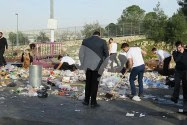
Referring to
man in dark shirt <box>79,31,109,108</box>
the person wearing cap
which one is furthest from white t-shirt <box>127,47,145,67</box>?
the person wearing cap

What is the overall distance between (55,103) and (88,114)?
1.71 meters

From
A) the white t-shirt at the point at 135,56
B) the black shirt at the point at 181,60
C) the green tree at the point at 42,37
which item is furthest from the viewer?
the green tree at the point at 42,37

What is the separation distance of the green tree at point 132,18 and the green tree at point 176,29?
13.8 meters

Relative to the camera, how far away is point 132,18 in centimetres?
6706

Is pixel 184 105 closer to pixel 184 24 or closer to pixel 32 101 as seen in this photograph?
pixel 32 101

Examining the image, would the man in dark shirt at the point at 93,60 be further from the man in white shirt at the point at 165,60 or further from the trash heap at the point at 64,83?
the man in white shirt at the point at 165,60

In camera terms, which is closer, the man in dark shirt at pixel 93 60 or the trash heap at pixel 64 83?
the man in dark shirt at pixel 93 60

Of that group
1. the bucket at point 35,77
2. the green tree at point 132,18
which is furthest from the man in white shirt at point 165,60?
the green tree at point 132,18

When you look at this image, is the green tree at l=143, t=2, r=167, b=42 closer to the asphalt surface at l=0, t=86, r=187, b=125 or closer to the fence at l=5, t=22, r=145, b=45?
the fence at l=5, t=22, r=145, b=45

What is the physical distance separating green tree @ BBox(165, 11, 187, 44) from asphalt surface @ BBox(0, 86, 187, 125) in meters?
27.3

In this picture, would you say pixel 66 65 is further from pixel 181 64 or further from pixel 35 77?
pixel 181 64

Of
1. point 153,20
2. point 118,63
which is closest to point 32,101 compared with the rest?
point 118,63

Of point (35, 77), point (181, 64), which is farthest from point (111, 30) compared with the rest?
point (181, 64)

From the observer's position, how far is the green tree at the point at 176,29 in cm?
3853
